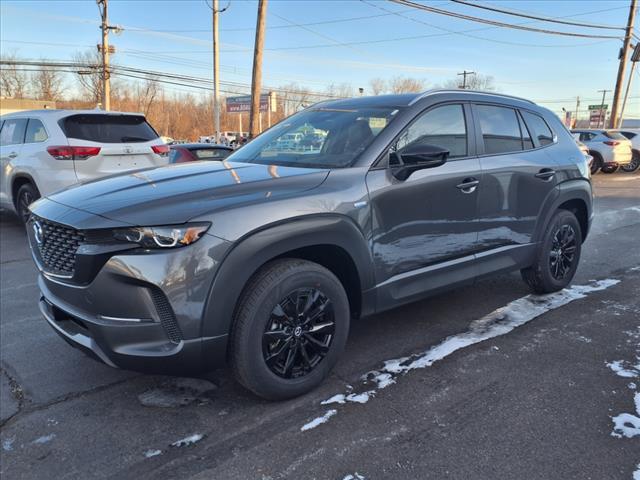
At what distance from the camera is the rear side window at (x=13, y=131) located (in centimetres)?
743

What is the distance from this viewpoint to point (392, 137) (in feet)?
10.7

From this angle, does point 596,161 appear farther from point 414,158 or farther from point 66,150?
point 414,158

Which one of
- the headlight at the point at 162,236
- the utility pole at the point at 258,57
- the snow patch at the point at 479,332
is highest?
the utility pole at the point at 258,57

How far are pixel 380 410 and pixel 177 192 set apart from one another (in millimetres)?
1646

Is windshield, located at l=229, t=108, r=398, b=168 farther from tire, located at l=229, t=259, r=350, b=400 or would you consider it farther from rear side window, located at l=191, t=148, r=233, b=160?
rear side window, located at l=191, t=148, r=233, b=160

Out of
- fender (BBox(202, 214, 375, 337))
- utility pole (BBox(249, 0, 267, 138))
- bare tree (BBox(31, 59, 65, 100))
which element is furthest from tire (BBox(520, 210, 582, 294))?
bare tree (BBox(31, 59, 65, 100))

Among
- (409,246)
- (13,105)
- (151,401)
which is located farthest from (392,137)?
(13,105)

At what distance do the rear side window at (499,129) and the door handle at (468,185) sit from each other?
14.1 inches

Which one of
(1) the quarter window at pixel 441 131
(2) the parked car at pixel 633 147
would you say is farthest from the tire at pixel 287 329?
(2) the parked car at pixel 633 147

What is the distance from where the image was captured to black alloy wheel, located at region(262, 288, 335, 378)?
8.82 feet

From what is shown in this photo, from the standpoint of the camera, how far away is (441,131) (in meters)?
3.63

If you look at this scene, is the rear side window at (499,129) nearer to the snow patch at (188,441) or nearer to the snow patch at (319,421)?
the snow patch at (319,421)

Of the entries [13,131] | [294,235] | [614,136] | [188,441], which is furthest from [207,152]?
[614,136]

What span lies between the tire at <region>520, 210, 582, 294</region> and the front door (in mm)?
1083
